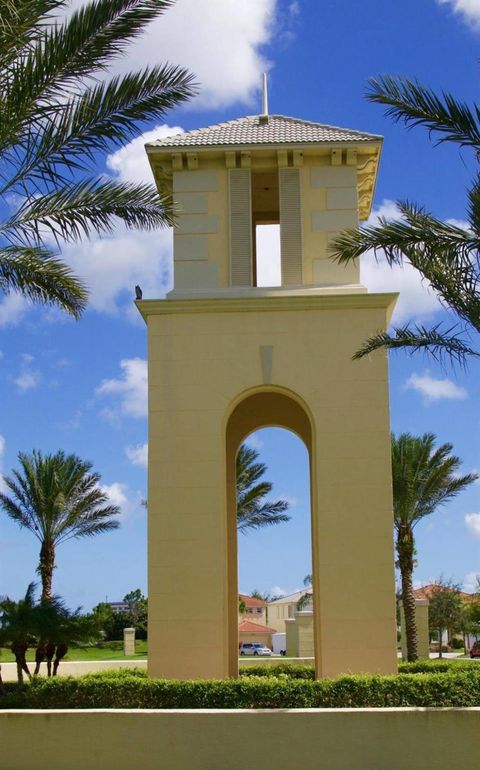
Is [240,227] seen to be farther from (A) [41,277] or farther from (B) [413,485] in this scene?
(B) [413,485]

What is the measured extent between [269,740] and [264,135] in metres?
11.0

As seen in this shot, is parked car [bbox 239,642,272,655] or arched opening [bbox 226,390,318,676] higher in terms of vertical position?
arched opening [bbox 226,390,318,676]

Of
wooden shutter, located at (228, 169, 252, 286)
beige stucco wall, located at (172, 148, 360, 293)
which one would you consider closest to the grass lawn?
beige stucco wall, located at (172, 148, 360, 293)

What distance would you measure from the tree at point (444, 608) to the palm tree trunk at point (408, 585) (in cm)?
2554

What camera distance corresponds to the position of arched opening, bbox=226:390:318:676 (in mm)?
20828

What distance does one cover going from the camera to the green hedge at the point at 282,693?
14.8 metres

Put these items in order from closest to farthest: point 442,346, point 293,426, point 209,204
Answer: point 442,346 < point 209,204 < point 293,426

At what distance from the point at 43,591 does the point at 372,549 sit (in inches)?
719

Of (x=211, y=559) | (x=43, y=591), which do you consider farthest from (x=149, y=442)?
(x=43, y=591)

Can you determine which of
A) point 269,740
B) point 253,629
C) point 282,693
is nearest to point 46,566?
point 282,693

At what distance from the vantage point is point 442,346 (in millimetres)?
15297

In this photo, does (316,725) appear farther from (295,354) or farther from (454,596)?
(454,596)

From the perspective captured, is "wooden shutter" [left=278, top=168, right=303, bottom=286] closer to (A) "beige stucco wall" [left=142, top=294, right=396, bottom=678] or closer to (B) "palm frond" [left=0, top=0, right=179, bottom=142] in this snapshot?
A: (A) "beige stucco wall" [left=142, top=294, right=396, bottom=678]

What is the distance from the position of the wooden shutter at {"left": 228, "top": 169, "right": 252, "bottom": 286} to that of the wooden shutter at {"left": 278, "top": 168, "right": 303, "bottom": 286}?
24.3 inches
